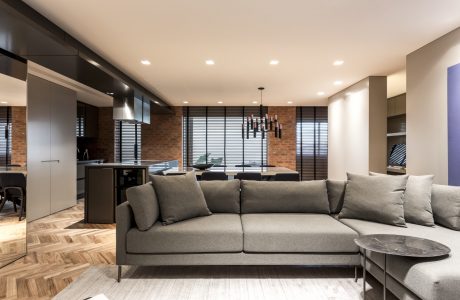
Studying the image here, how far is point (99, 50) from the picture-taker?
416 cm

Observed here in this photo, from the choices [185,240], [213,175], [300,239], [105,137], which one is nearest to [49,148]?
[213,175]

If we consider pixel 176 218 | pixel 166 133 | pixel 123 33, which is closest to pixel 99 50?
pixel 123 33

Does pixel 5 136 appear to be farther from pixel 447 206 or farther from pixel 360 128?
pixel 360 128

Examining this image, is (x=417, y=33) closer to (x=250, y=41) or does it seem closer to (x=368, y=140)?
(x=250, y=41)

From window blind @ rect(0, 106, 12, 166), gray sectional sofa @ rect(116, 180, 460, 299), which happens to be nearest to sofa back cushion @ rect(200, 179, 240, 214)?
gray sectional sofa @ rect(116, 180, 460, 299)

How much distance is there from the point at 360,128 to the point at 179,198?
4224mm

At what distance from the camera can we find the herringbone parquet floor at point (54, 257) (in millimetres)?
2715

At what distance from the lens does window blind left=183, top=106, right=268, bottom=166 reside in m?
9.33

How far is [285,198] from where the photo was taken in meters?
3.41

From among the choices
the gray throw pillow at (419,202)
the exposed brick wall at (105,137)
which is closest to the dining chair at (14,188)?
the gray throw pillow at (419,202)

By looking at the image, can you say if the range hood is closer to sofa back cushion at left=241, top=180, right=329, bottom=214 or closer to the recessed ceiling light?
sofa back cushion at left=241, top=180, right=329, bottom=214

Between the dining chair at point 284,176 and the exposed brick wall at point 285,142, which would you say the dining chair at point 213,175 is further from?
the exposed brick wall at point 285,142

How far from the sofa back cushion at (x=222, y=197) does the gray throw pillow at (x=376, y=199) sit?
1.12 meters

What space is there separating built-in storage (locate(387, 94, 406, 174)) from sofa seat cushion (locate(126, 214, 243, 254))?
13.4ft
